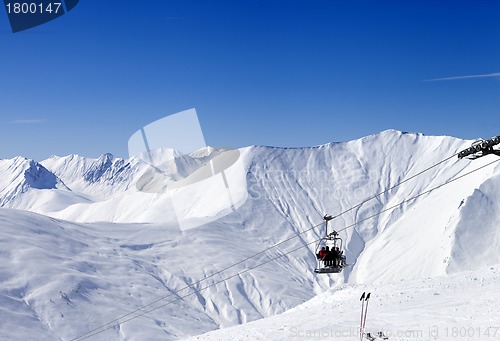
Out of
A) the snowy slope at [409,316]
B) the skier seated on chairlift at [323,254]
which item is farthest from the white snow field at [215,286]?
the skier seated on chairlift at [323,254]

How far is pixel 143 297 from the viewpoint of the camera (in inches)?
5207

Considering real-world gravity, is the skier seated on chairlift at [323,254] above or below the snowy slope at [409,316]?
above

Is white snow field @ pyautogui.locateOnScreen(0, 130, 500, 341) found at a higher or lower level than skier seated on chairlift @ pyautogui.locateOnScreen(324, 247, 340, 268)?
lower

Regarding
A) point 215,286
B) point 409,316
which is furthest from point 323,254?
point 215,286

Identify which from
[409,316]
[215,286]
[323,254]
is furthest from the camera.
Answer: [215,286]

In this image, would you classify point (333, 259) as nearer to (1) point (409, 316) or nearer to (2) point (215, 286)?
(1) point (409, 316)

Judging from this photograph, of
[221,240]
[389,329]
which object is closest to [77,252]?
[221,240]

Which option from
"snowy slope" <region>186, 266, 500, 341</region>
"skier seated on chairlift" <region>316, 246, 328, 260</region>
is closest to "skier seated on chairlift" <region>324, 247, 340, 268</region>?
"skier seated on chairlift" <region>316, 246, 328, 260</region>

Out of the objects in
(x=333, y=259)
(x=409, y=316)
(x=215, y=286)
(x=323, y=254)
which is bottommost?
(x=215, y=286)

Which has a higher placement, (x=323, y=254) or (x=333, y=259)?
(x=323, y=254)

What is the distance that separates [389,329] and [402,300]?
9435 millimetres

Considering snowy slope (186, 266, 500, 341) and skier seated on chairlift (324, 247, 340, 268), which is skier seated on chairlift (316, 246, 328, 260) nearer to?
skier seated on chairlift (324, 247, 340, 268)

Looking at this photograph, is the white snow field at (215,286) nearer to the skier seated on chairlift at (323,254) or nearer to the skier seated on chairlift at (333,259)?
the skier seated on chairlift at (333,259)

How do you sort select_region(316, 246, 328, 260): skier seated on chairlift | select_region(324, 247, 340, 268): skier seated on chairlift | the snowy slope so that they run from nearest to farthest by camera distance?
the snowy slope, select_region(324, 247, 340, 268): skier seated on chairlift, select_region(316, 246, 328, 260): skier seated on chairlift
